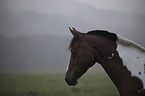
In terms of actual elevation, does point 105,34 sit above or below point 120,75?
above

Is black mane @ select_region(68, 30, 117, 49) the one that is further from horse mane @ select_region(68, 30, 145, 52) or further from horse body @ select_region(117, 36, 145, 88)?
horse body @ select_region(117, 36, 145, 88)

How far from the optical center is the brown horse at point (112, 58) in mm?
2641

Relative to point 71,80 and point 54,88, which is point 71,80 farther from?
point 54,88

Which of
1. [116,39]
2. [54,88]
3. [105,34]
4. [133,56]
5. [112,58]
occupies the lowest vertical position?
[133,56]

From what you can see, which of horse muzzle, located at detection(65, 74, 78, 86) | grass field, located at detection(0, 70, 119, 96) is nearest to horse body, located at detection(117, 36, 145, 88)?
horse muzzle, located at detection(65, 74, 78, 86)

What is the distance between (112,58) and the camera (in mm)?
2838

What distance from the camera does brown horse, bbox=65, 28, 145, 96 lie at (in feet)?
8.66

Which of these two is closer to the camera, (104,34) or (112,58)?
(112,58)

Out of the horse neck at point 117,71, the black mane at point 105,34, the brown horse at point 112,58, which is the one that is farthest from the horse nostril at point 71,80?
the black mane at point 105,34

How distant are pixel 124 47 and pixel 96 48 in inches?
22.4

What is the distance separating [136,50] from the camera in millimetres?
2789

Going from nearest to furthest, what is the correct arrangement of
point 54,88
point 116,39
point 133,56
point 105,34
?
point 133,56 → point 116,39 → point 105,34 → point 54,88

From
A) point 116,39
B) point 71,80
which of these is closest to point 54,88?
point 71,80

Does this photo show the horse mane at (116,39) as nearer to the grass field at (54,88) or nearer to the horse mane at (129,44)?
the horse mane at (129,44)
